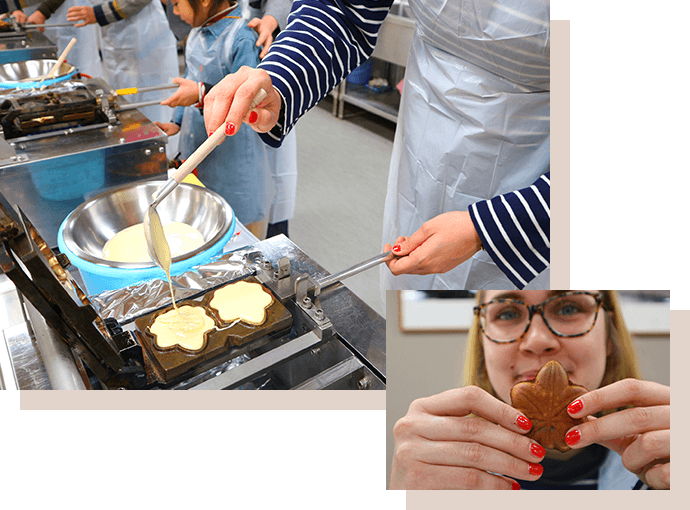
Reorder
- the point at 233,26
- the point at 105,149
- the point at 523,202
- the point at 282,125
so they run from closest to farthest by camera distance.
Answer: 1. the point at 523,202
2. the point at 282,125
3. the point at 105,149
4. the point at 233,26

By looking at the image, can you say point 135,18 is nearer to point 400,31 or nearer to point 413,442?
point 400,31

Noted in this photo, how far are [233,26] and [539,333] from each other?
1.83 m

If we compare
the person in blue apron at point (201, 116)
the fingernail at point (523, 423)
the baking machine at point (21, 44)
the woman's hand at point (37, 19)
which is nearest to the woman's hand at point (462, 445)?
the fingernail at point (523, 423)

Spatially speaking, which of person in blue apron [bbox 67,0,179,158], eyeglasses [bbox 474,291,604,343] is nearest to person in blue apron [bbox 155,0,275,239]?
person in blue apron [bbox 67,0,179,158]

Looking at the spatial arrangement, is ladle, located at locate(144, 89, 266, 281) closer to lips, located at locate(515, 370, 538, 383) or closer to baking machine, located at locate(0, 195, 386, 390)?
baking machine, located at locate(0, 195, 386, 390)

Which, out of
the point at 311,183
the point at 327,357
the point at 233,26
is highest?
the point at 233,26

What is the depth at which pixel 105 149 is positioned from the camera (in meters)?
1.40

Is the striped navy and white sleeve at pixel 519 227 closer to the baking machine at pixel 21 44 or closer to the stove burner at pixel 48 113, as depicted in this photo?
the stove burner at pixel 48 113

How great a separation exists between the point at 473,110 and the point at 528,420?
792mm

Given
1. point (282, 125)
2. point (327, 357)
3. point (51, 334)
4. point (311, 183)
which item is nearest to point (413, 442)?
point (327, 357)

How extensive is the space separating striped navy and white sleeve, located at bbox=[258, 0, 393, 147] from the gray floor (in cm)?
99

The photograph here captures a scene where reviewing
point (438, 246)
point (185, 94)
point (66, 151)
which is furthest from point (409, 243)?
point (185, 94)

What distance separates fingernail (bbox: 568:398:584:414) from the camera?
36cm

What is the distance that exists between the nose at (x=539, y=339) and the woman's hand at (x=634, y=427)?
0.04 meters
